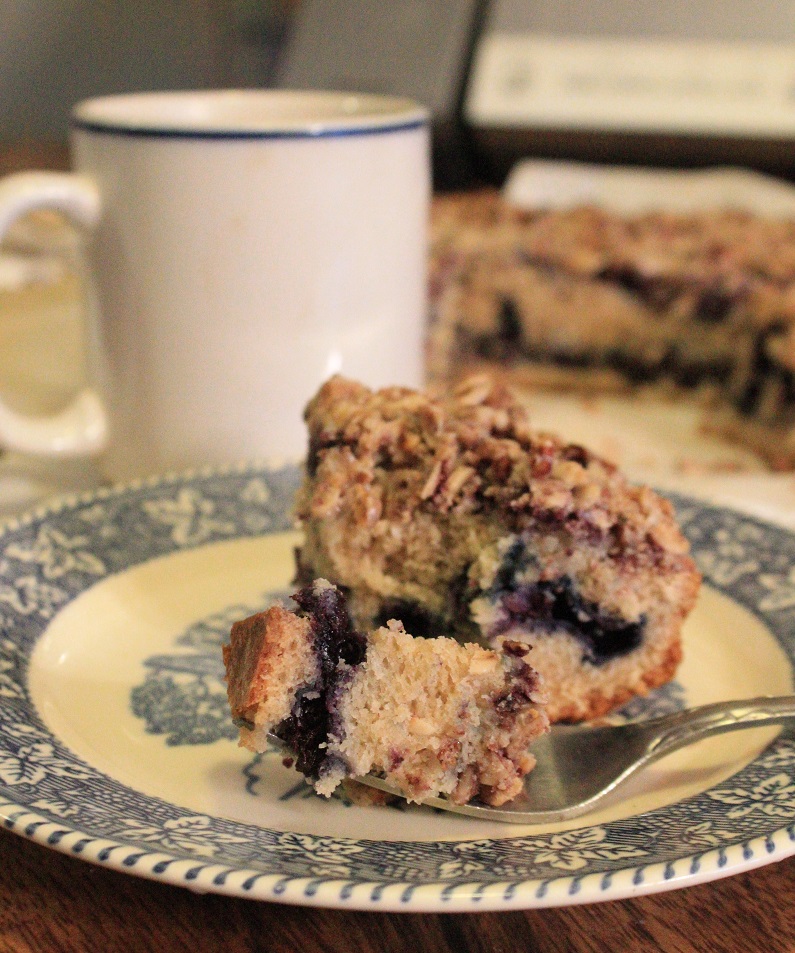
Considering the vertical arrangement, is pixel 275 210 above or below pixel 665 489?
above

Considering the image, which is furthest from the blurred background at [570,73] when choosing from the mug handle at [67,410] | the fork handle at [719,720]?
the fork handle at [719,720]

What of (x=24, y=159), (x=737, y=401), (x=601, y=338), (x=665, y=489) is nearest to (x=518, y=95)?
(x=601, y=338)

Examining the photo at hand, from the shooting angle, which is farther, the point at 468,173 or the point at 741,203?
the point at 468,173

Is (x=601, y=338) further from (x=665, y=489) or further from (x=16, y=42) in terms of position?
(x=16, y=42)

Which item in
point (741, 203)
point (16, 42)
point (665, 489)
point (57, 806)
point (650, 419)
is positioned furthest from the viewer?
point (16, 42)

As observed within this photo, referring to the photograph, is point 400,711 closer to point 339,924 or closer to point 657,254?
point 339,924

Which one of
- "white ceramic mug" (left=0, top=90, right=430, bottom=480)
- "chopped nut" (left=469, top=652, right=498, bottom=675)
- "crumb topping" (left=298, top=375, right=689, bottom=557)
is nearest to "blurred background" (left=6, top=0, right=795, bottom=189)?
"white ceramic mug" (left=0, top=90, right=430, bottom=480)

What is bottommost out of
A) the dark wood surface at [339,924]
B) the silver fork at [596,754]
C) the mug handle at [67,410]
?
Answer: the dark wood surface at [339,924]

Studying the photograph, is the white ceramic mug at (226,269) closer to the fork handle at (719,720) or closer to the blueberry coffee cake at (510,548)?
the blueberry coffee cake at (510,548)
